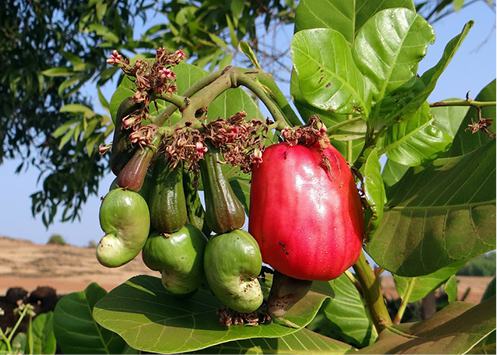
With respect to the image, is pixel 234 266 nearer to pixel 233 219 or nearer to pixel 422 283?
pixel 233 219

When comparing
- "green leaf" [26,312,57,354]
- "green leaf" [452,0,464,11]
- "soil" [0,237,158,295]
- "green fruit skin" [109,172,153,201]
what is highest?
"green leaf" [452,0,464,11]

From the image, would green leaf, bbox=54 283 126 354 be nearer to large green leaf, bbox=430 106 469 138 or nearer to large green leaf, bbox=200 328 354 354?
large green leaf, bbox=200 328 354 354

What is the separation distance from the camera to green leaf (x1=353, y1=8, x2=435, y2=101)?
30.3 inches

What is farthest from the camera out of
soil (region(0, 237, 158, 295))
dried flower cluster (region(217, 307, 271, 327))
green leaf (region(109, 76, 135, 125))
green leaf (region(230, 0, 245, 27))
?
soil (region(0, 237, 158, 295))

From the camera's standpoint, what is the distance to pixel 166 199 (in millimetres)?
638

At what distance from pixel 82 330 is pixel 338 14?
0.79 meters

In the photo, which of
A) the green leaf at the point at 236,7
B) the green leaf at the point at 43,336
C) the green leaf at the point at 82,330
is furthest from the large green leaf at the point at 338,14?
the green leaf at the point at 236,7

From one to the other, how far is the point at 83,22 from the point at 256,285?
3.87 metres

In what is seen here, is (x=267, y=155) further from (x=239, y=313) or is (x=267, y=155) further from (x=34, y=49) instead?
(x=34, y=49)

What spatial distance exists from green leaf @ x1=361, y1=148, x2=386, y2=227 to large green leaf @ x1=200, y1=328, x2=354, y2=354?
0.22m

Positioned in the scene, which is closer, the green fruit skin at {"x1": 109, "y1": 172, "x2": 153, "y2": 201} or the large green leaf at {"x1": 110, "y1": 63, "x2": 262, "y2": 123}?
the green fruit skin at {"x1": 109, "y1": 172, "x2": 153, "y2": 201}

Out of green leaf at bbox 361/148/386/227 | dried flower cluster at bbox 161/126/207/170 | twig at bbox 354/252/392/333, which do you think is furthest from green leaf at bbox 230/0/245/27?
dried flower cluster at bbox 161/126/207/170

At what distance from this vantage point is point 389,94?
2.56 feet

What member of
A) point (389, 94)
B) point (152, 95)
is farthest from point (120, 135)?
point (389, 94)
